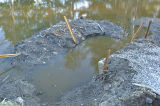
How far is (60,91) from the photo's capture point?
19.3ft

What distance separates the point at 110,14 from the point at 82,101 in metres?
11.0

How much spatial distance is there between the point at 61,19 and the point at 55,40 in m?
4.83

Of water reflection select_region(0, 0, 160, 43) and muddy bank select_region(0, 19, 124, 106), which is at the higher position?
water reflection select_region(0, 0, 160, 43)

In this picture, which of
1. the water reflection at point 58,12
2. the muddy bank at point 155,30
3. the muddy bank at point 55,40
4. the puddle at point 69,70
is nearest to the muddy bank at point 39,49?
the muddy bank at point 55,40

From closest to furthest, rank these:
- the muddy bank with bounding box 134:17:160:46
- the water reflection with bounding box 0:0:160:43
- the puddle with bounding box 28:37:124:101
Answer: the puddle with bounding box 28:37:124:101 < the muddy bank with bounding box 134:17:160:46 < the water reflection with bounding box 0:0:160:43

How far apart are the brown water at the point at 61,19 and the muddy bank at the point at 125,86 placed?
0.80m

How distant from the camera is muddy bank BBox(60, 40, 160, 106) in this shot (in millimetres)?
4469

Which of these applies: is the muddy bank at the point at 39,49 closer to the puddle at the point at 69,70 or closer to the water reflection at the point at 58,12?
the puddle at the point at 69,70

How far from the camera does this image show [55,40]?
9.00m

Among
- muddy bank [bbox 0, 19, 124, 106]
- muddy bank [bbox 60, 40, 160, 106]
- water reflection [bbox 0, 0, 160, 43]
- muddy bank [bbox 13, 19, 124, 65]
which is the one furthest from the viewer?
water reflection [bbox 0, 0, 160, 43]

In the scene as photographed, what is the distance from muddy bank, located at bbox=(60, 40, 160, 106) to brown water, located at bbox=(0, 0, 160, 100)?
800mm

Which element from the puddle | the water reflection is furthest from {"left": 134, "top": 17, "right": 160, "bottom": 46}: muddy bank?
the puddle

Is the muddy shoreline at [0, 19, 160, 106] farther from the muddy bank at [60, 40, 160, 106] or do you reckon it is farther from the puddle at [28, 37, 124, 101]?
the puddle at [28, 37, 124, 101]

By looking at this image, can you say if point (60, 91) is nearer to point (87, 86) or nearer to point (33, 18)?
point (87, 86)
